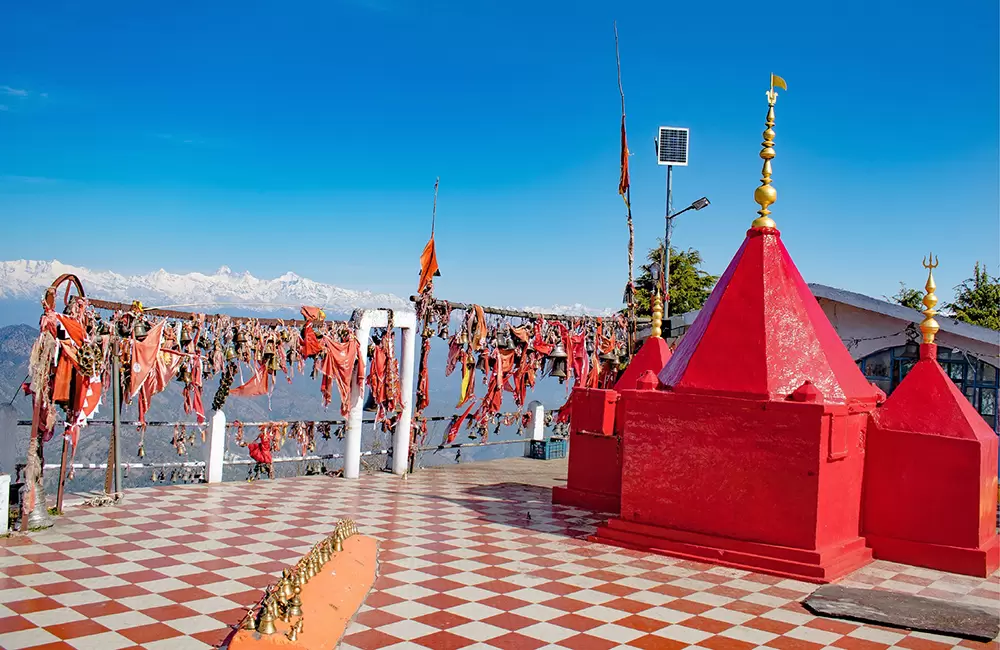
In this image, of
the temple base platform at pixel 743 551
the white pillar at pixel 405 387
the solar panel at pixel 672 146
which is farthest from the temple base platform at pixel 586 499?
the solar panel at pixel 672 146

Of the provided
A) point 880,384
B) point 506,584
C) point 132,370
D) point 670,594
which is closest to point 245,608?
point 506,584

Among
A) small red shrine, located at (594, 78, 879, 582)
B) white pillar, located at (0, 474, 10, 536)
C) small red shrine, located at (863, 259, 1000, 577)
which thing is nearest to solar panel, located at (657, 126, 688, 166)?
small red shrine, located at (594, 78, 879, 582)

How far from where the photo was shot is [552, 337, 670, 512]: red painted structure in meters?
10.3

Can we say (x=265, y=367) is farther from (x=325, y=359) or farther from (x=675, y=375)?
(x=675, y=375)

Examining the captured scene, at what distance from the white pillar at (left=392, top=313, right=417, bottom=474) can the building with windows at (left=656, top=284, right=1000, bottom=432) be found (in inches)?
279

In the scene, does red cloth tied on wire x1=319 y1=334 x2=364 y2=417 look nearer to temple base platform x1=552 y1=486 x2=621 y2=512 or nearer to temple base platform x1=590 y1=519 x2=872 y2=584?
temple base platform x1=552 y1=486 x2=621 y2=512

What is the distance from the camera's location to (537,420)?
55.8ft

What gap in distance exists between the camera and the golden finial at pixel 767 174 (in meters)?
8.84

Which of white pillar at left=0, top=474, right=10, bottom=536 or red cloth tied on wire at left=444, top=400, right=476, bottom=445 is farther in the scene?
red cloth tied on wire at left=444, top=400, right=476, bottom=445

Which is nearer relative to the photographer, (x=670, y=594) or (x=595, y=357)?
(x=670, y=594)

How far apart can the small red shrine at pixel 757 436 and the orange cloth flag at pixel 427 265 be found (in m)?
4.66

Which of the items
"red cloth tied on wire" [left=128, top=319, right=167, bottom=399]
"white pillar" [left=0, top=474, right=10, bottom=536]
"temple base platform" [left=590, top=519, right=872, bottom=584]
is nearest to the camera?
"temple base platform" [left=590, top=519, right=872, bottom=584]

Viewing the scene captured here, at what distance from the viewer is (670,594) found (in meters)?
6.68

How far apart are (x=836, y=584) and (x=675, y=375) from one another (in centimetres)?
262
